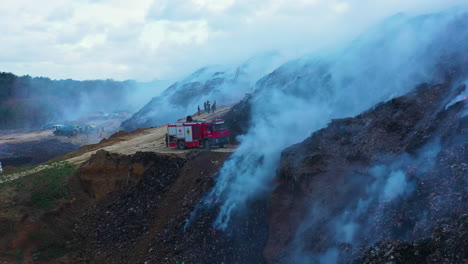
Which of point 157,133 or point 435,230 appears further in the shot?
point 157,133

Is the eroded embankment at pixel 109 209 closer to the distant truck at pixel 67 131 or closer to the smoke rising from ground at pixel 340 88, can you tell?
the smoke rising from ground at pixel 340 88

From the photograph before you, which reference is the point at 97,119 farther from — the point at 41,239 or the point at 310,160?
the point at 310,160

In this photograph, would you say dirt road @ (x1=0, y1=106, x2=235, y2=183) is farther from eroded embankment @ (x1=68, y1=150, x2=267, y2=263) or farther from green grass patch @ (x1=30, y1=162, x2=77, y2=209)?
eroded embankment @ (x1=68, y1=150, x2=267, y2=263)

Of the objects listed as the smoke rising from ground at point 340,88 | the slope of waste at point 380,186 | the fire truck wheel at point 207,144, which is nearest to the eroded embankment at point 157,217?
the smoke rising from ground at point 340,88

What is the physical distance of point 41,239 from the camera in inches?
658

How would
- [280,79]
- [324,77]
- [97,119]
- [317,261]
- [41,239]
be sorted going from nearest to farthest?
[317,261]
[41,239]
[324,77]
[280,79]
[97,119]

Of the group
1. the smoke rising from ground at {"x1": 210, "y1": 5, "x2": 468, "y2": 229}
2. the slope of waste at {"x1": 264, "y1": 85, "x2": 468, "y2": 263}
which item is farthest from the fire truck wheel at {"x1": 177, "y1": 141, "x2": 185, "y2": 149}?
the slope of waste at {"x1": 264, "y1": 85, "x2": 468, "y2": 263}

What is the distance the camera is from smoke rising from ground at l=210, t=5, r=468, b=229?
50.8ft

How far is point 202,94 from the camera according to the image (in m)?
46.8

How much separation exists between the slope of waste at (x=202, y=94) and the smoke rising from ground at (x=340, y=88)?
1716cm

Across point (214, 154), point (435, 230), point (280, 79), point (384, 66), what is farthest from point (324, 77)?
point (435, 230)

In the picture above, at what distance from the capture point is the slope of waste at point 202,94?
44.7m

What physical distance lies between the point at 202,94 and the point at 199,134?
2430 centimetres

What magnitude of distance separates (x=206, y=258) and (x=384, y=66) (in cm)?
1343
